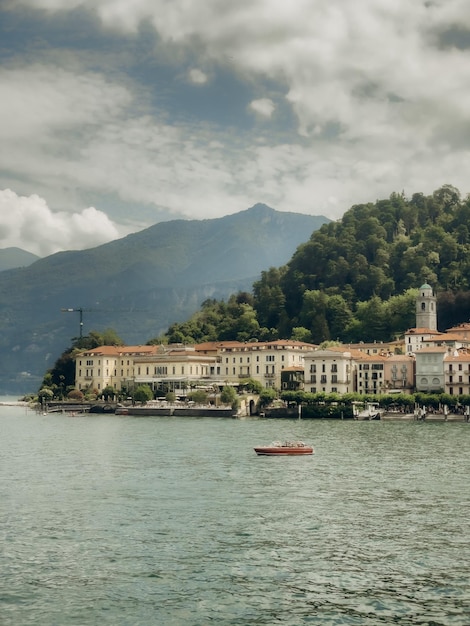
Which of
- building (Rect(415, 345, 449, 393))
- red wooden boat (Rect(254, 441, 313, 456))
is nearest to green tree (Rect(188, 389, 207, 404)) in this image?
building (Rect(415, 345, 449, 393))

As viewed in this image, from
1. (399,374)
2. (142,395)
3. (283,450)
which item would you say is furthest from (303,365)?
(283,450)

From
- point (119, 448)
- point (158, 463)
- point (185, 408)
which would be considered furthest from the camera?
point (185, 408)

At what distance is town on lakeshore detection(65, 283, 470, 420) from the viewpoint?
112 metres

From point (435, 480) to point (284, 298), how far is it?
4395 inches

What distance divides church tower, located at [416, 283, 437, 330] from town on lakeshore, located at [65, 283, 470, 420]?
0.14 m

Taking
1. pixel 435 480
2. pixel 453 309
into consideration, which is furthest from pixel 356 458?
pixel 453 309

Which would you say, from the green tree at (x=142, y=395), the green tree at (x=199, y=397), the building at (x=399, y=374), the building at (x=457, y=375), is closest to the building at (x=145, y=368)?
the green tree at (x=142, y=395)

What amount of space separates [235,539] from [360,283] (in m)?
124

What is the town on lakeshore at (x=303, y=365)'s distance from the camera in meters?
112

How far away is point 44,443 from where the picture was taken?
233ft

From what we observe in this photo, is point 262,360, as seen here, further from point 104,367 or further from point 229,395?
point 104,367

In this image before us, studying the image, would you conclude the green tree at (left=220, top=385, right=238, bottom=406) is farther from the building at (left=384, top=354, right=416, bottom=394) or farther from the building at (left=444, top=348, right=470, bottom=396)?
the building at (left=444, top=348, right=470, bottom=396)

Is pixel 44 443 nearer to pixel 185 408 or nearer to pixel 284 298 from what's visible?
pixel 185 408

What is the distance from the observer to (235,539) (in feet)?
103
